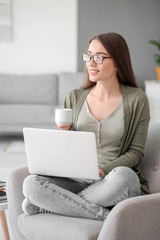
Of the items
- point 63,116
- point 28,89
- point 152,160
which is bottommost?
point 28,89

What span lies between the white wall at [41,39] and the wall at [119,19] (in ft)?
0.48

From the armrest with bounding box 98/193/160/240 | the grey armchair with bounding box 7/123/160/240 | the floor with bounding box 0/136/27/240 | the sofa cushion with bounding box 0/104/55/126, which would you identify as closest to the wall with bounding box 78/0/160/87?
the sofa cushion with bounding box 0/104/55/126

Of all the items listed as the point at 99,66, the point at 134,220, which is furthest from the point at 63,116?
the point at 134,220

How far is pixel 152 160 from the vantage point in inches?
88.9

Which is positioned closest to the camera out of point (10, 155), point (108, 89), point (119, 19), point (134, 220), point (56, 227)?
point (134, 220)

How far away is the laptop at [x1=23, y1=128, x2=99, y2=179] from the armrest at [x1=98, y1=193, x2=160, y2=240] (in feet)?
0.95

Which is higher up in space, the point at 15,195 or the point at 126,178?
the point at 126,178

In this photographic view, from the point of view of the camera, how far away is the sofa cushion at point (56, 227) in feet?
5.91

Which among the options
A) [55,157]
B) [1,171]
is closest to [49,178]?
[55,157]

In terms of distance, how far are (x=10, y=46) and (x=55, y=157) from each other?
507cm

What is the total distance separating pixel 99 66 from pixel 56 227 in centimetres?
78

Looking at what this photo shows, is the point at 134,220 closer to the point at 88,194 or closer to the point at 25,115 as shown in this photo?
the point at 88,194

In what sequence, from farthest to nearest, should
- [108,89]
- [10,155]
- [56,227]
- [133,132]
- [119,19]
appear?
1. [119,19]
2. [10,155]
3. [108,89]
4. [133,132]
5. [56,227]

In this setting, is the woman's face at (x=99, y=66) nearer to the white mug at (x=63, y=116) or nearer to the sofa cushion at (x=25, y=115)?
the white mug at (x=63, y=116)
